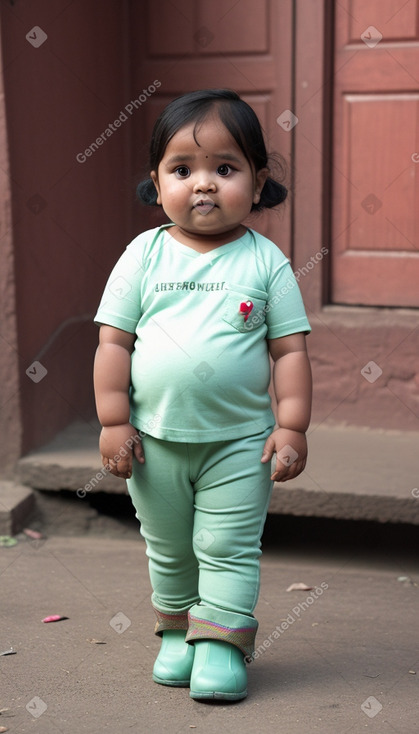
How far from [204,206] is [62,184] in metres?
2.07

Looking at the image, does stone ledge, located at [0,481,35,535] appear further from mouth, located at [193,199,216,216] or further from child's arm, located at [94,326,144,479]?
mouth, located at [193,199,216,216]

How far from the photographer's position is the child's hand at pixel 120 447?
2781 millimetres

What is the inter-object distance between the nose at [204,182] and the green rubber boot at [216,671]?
1.20m

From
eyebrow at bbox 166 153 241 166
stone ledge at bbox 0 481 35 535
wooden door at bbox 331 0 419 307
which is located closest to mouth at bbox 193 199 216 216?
eyebrow at bbox 166 153 241 166

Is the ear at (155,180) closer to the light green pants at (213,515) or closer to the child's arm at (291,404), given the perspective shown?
the child's arm at (291,404)

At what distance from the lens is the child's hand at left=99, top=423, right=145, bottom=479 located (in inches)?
109

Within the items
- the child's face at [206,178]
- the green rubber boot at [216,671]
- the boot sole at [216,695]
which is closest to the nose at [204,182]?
the child's face at [206,178]

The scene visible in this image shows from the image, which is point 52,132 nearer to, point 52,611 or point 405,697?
point 52,611

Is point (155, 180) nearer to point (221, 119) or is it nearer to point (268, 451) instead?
point (221, 119)

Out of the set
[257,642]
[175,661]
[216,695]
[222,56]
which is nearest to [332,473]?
[257,642]

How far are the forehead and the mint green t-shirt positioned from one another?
0.26 meters

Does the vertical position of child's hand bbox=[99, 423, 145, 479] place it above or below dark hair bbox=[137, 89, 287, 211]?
below

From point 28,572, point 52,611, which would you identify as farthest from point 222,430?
point 28,572

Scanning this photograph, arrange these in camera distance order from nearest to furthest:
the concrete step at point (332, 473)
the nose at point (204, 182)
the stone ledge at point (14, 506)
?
the nose at point (204, 182)
the concrete step at point (332, 473)
the stone ledge at point (14, 506)
